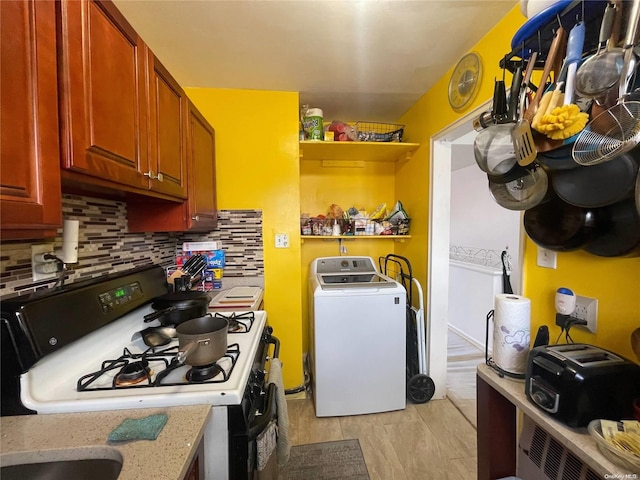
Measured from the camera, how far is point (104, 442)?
61 cm

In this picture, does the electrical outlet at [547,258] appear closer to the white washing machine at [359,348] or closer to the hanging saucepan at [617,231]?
the hanging saucepan at [617,231]

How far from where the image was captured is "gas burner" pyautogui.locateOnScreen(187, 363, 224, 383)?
2.70 ft

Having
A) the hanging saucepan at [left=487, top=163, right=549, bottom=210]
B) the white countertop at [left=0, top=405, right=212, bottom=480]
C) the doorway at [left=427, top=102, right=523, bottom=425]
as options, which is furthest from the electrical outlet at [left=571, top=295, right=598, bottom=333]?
the white countertop at [left=0, top=405, right=212, bottom=480]

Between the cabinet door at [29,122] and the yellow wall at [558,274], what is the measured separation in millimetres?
1591

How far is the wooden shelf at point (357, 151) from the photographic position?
2139 mm

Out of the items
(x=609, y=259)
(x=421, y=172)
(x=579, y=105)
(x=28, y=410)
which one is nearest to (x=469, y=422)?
(x=609, y=259)

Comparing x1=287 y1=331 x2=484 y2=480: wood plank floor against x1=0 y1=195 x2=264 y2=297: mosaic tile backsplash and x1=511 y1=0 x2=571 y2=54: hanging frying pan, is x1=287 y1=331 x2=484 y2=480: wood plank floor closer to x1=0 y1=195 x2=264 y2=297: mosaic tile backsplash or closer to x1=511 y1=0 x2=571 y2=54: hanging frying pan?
x1=0 y1=195 x2=264 y2=297: mosaic tile backsplash

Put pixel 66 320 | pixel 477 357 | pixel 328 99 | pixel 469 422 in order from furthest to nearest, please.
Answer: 1. pixel 477 357
2. pixel 328 99
3. pixel 469 422
4. pixel 66 320

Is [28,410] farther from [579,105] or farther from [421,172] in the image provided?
[421,172]

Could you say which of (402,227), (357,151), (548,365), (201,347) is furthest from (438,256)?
(201,347)

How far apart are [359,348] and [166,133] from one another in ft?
5.55

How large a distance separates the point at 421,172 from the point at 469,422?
183 centimetres

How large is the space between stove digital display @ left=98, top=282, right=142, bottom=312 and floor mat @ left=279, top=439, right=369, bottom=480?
1240 mm

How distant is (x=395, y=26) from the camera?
1.36 metres
